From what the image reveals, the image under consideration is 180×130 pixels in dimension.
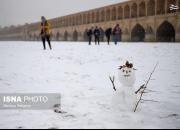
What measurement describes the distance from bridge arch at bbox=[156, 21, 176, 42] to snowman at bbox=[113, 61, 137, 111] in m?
26.1

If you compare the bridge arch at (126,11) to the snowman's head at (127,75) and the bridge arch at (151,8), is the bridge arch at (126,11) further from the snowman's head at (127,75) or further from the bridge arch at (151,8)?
the snowman's head at (127,75)

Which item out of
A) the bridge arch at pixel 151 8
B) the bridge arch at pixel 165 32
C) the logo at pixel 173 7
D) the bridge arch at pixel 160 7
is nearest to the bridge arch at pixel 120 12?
the bridge arch at pixel 151 8

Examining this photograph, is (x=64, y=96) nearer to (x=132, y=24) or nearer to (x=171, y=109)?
(x=171, y=109)

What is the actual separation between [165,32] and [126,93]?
27.0m

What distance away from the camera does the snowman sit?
279cm

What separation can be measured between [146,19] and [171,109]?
27952 millimetres

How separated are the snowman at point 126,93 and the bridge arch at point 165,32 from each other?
26.1m

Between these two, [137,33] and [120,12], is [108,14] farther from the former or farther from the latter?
[137,33]

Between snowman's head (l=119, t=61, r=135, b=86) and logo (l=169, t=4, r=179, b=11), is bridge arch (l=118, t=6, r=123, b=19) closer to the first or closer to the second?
logo (l=169, t=4, r=179, b=11)

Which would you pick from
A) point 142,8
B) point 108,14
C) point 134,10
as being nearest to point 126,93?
point 142,8

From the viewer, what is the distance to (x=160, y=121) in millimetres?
2461

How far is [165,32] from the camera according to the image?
28.2 meters

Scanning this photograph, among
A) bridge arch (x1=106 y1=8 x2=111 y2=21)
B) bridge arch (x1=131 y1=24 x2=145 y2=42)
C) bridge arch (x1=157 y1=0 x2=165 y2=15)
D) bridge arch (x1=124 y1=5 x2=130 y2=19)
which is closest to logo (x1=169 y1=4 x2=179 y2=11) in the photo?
bridge arch (x1=157 y1=0 x2=165 y2=15)

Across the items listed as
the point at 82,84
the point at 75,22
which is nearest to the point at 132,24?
the point at 75,22
